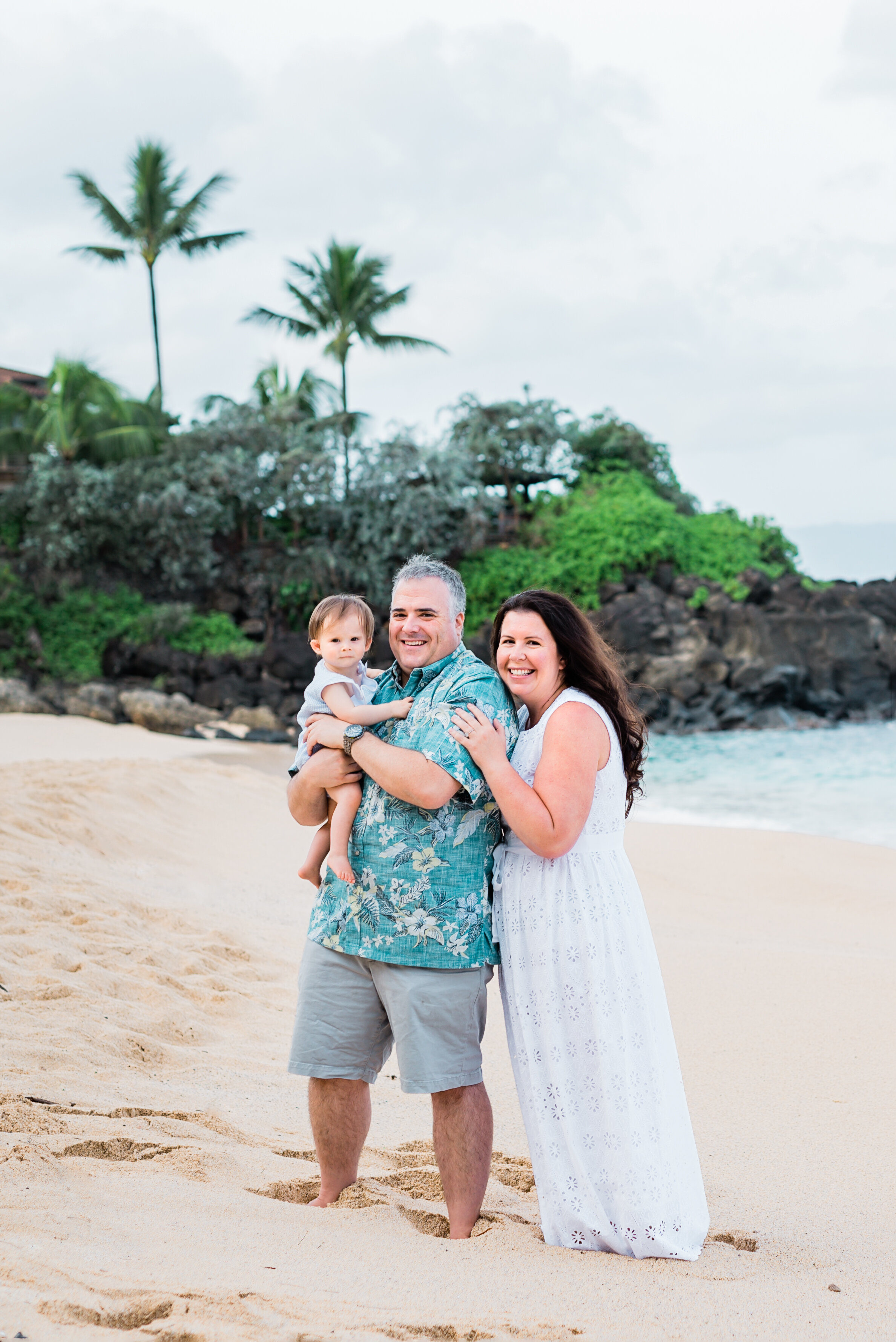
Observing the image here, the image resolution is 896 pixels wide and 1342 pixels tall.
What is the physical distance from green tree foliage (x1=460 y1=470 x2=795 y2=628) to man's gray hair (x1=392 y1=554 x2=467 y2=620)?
65.7 feet

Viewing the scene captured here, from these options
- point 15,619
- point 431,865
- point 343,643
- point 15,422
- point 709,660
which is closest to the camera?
point 431,865

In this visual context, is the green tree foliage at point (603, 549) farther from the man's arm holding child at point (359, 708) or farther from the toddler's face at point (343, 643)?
the man's arm holding child at point (359, 708)

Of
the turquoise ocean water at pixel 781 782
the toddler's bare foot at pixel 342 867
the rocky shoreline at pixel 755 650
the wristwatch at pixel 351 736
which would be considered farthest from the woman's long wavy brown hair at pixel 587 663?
the rocky shoreline at pixel 755 650

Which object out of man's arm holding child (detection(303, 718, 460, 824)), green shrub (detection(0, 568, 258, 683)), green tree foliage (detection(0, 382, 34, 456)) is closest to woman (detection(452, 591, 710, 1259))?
man's arm holding child (detection(303, 718, 460, 824))

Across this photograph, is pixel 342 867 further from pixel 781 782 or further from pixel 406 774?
pixel 781 782

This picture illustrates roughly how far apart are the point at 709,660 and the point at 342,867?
20.4 meters

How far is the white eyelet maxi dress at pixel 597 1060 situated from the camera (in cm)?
249

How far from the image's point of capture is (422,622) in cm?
278

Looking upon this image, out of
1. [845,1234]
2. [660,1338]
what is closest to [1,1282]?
[660,1338]

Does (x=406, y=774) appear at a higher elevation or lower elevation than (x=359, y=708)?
lower

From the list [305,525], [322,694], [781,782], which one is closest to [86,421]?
[305,525]

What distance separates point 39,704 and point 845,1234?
15.6 m

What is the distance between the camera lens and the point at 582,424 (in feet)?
85.6

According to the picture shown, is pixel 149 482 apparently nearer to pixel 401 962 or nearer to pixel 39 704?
pixel 39 704
